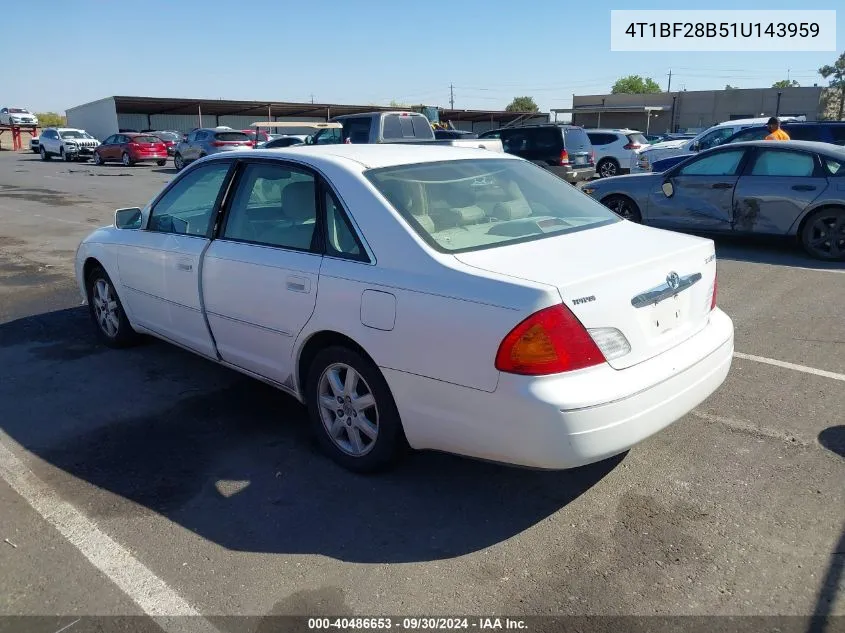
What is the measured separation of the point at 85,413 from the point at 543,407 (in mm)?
3139

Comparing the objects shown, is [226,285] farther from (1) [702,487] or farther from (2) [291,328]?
(1) [702,487]

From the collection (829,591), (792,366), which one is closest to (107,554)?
(829,591)

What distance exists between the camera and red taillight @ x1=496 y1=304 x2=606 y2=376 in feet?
9.34

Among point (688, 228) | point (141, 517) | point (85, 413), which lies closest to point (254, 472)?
point (141, 517)

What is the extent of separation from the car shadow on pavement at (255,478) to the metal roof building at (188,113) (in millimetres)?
39421

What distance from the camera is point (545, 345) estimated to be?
2.86 metres

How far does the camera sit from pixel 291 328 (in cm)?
376

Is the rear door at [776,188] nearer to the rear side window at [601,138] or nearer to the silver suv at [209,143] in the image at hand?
the rear side window at [601,138]

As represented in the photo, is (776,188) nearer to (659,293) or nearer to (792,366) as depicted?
(792,366)

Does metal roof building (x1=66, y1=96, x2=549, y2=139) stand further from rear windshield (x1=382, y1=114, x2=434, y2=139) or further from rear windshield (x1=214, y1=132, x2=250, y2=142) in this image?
rear windshield (x1=382, y1=114, x2=434, y2=139)

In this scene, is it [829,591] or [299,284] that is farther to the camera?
[299,284]

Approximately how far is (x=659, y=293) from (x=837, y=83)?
291ft

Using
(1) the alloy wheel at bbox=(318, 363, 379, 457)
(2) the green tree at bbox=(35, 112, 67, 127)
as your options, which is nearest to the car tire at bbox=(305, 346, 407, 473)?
(1) the alloy wheel at bbox=(318, 363, 379, 457)

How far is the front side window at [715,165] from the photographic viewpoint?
9.54 meters
